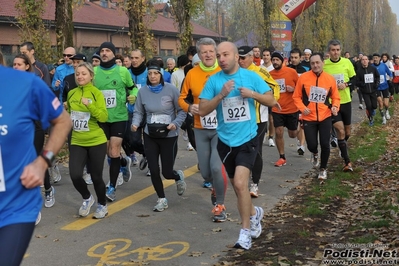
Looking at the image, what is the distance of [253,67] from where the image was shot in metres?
8.84

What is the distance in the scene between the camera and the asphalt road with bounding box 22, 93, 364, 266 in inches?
249

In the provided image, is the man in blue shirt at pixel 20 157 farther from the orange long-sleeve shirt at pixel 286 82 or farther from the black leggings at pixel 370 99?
the black leggings at pixel 370 99

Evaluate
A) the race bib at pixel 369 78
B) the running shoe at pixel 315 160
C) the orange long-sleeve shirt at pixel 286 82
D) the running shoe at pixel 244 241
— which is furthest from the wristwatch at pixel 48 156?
the race bib at pixel 369 78

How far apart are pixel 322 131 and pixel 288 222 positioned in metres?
3.14

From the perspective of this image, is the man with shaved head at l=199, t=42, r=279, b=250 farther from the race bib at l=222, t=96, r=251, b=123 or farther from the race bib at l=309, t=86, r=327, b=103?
the race bib at l=309, t=86, r=327, b=103

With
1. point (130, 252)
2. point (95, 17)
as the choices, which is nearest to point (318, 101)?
point (130, 252)

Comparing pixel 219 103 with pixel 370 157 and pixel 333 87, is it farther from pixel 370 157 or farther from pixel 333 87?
pixel 370 157

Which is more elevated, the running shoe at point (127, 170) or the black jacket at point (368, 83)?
the black jacket at point (368, 83)

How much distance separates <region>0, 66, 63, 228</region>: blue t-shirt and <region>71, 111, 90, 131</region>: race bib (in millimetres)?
4061

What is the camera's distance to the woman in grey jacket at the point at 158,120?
8.25m

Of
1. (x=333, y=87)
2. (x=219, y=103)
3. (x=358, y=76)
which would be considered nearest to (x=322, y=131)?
(x=333, y=87)

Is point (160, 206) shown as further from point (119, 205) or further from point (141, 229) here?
point (141, 229)

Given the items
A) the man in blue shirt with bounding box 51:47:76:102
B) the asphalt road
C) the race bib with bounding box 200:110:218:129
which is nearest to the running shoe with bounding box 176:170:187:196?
the asphalt road

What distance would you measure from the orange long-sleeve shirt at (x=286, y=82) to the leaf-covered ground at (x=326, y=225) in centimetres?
188
